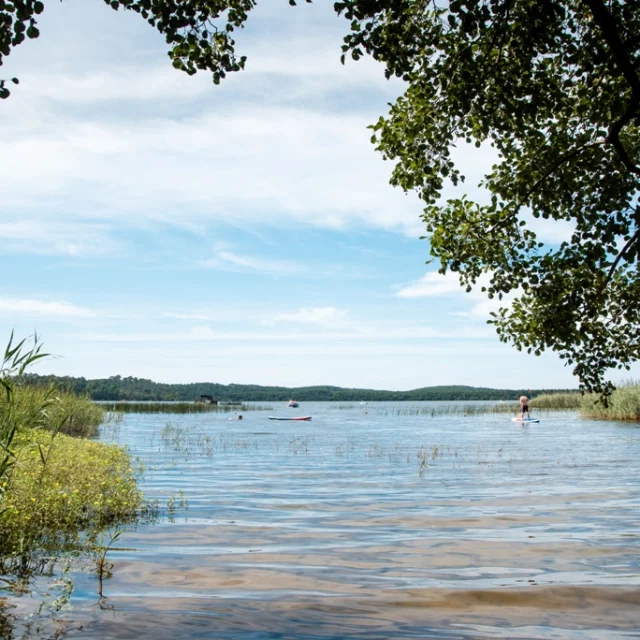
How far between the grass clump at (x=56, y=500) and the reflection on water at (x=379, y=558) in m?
0.83

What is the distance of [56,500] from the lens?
11078 mm

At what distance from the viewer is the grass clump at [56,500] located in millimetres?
9555

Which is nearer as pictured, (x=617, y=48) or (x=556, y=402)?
(x=617, y=48)

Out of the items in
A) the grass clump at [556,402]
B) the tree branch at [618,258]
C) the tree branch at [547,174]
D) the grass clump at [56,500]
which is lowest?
the grass clump at [56,500]

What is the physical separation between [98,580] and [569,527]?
824 centimetres

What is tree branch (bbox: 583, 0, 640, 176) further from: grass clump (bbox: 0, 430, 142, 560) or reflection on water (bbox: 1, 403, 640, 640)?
grass clump (bbox: 0, 430, 142, 560)

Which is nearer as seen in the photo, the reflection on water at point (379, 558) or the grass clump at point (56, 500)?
the reflection on water at point (379, 558)

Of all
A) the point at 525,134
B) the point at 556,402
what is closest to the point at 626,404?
the point at 556,402

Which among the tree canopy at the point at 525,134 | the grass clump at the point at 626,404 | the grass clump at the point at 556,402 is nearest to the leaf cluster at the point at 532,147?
the tree canopy at the point at 525,134

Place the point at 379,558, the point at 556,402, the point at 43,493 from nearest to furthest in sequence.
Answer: the point at 379,558, the point at 43,493, the point at 556,402

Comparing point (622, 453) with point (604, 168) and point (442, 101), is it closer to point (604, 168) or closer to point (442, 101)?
point (604, 168)

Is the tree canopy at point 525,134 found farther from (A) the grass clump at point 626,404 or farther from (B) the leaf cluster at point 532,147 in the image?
(A) the grass clump at point 626,404

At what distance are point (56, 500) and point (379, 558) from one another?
5.16m

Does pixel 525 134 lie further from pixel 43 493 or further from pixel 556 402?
pixel 556 402
